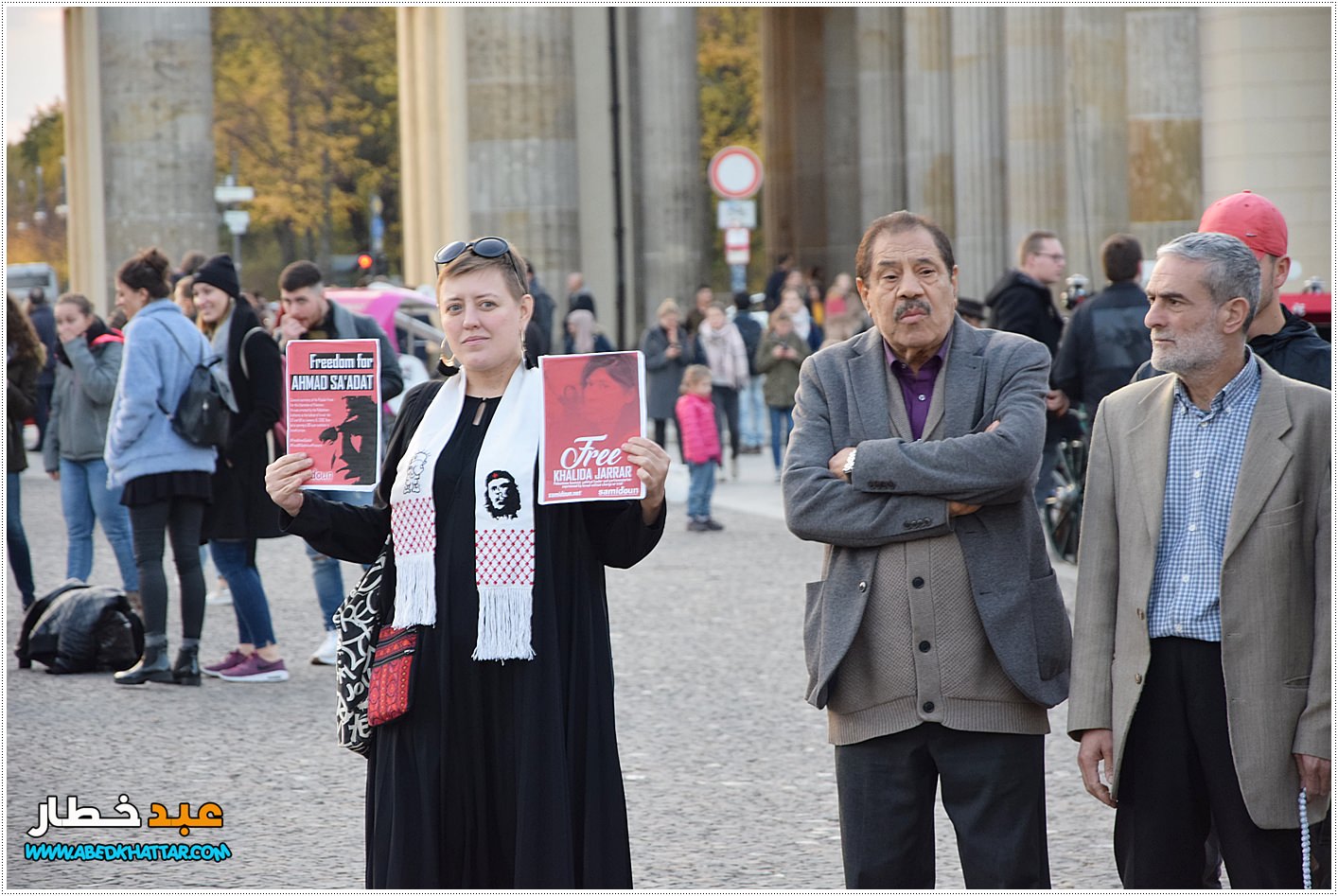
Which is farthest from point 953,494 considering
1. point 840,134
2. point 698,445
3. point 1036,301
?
point 840,134

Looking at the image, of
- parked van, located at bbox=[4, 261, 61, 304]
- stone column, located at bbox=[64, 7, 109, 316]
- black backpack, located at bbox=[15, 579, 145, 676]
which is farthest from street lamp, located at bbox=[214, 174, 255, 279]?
black backpack, located at bbox=[15, 579, 145, 676]

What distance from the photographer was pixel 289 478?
175 inches

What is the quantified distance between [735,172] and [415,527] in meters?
20.4

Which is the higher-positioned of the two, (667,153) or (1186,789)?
(667,153)

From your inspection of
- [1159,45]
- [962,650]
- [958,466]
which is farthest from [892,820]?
[1159,45]

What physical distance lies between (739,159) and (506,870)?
67.7ft

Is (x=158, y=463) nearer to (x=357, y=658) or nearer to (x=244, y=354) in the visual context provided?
(x=244, y=354)

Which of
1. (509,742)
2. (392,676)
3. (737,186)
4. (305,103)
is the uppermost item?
(305,103)

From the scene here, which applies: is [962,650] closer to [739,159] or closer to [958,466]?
[958,466]

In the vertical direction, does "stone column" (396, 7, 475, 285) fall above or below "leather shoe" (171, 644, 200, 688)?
above

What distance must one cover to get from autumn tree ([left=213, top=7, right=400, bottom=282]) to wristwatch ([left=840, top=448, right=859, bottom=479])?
4718 centimetres

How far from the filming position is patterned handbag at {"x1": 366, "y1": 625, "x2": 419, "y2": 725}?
14.1 ft

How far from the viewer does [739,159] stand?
80.2 feet

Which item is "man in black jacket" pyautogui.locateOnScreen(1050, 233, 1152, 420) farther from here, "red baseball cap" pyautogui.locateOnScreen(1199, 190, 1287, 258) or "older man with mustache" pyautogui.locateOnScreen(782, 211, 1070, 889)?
"older man with mustache" pyautogui.locateOnScreen(782, 211, 1070, 889)
